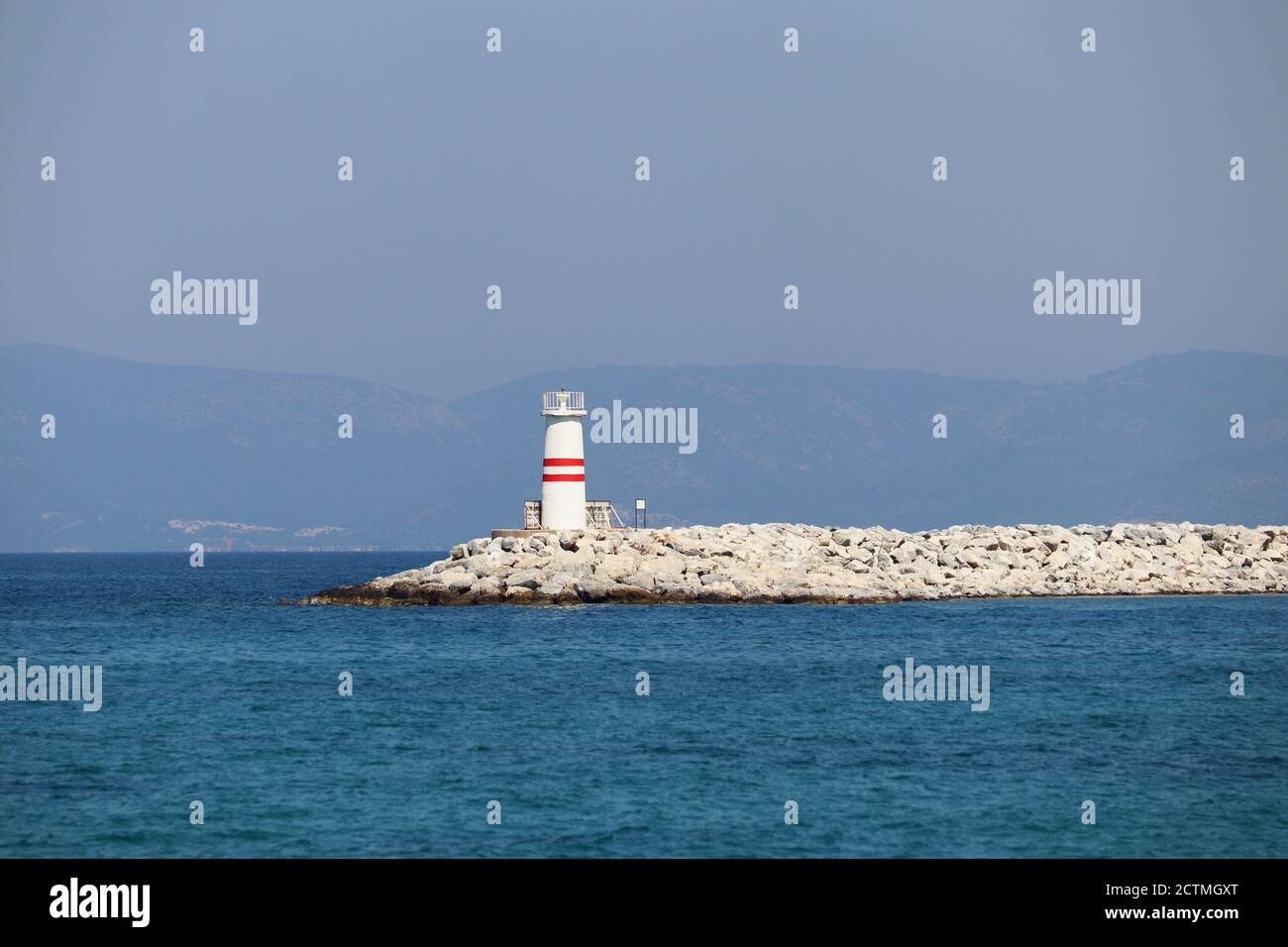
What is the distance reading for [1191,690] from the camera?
33562mm

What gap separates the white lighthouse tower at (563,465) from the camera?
56.1 metres

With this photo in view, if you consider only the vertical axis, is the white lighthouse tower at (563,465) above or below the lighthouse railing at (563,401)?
below

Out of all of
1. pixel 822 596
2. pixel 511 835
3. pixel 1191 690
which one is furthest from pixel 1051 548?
pixel 511 835

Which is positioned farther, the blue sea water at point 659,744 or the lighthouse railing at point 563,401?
the lighthouse railing at point 563,401

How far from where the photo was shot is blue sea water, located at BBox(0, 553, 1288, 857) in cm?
2073

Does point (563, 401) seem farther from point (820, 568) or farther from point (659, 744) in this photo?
point (659, 744)
